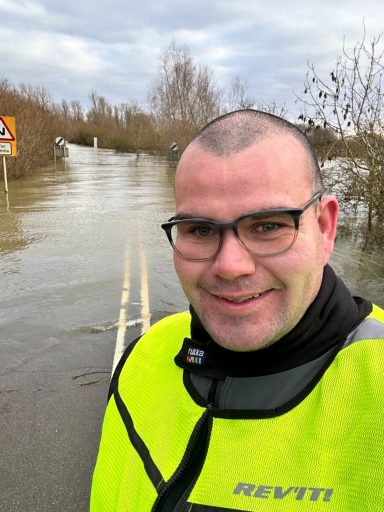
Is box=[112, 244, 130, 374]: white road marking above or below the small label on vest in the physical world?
below

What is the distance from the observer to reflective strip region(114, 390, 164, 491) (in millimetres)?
1161

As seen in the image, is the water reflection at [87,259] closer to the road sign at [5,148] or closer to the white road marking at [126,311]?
the white road marking at [126,311]

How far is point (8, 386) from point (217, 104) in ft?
127

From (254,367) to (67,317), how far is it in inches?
174

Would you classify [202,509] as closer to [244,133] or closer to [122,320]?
[244,133]

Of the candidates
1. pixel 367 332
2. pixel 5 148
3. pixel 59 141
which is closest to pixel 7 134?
pixel 5 148

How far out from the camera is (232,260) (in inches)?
48.9

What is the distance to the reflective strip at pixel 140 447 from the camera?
1161 mm

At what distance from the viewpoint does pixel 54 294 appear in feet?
→ 19.6

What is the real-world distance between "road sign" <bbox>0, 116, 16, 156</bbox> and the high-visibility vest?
492 inches

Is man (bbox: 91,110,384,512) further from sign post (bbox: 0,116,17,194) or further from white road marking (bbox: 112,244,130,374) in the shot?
sign post (bbox: 0,116,17,194)

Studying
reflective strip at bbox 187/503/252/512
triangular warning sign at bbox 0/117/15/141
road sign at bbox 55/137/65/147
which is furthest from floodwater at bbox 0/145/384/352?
road sign at bbox 55/137/65/147

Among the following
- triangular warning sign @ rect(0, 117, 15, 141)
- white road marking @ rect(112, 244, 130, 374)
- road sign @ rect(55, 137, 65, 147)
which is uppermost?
road sign @ rect(55, 137, 65, 147)

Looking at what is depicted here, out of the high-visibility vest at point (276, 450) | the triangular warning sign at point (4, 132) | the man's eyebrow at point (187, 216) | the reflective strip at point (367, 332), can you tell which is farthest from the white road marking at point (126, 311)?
the triangular warning sign at point (4, 132)
